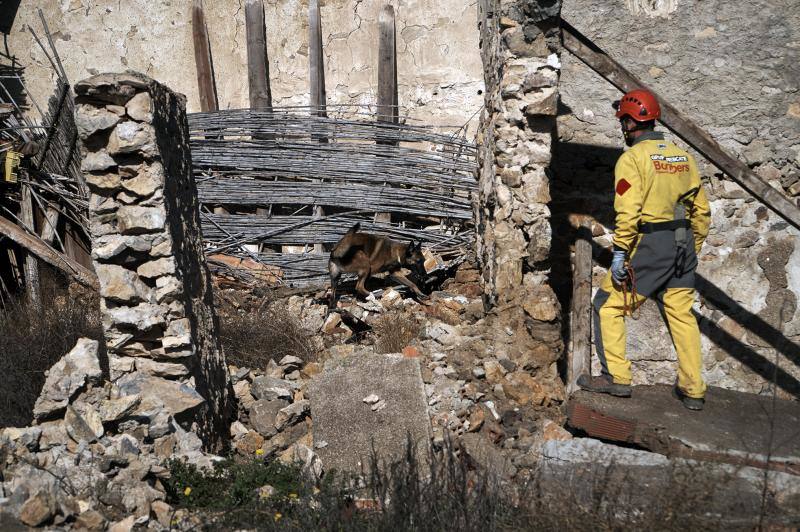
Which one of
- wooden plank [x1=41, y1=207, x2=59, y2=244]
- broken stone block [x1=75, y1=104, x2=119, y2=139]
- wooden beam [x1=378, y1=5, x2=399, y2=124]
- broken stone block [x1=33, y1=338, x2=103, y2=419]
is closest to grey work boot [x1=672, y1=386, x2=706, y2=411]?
broken stone block [x1=33, y1=338, x2=103, y2=419]

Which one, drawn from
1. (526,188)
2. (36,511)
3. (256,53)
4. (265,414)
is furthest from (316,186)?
(36,511)

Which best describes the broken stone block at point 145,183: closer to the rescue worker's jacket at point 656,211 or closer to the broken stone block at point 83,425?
the broken stone block at point 83,425

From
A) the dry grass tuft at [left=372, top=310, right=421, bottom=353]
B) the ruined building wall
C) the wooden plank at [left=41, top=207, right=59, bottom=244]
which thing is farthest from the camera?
the wooden plank at [left=41, top=207, right=59, bottom=244]

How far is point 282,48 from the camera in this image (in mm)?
9438

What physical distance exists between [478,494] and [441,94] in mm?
6725

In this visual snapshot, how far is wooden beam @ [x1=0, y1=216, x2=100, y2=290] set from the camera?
292 inches

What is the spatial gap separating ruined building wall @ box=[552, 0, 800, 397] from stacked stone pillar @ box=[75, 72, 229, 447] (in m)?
3.20

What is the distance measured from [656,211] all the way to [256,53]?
6464mm

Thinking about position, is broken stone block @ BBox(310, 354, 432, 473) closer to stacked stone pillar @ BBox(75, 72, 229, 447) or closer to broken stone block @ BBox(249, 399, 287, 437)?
broken stone block @ BBox(249, 399, 287, 437)

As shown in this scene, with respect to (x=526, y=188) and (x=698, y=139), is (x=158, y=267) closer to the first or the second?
(x=526, y=188)

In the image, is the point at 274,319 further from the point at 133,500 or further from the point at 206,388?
the point at 133,500

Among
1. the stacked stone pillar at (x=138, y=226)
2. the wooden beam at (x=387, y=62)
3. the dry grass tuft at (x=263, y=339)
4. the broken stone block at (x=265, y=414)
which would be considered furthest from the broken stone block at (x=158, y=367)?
the wooden beam at (x=387, y=62)

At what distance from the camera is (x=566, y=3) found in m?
5.73

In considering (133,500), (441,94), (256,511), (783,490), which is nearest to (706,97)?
(783,490)
